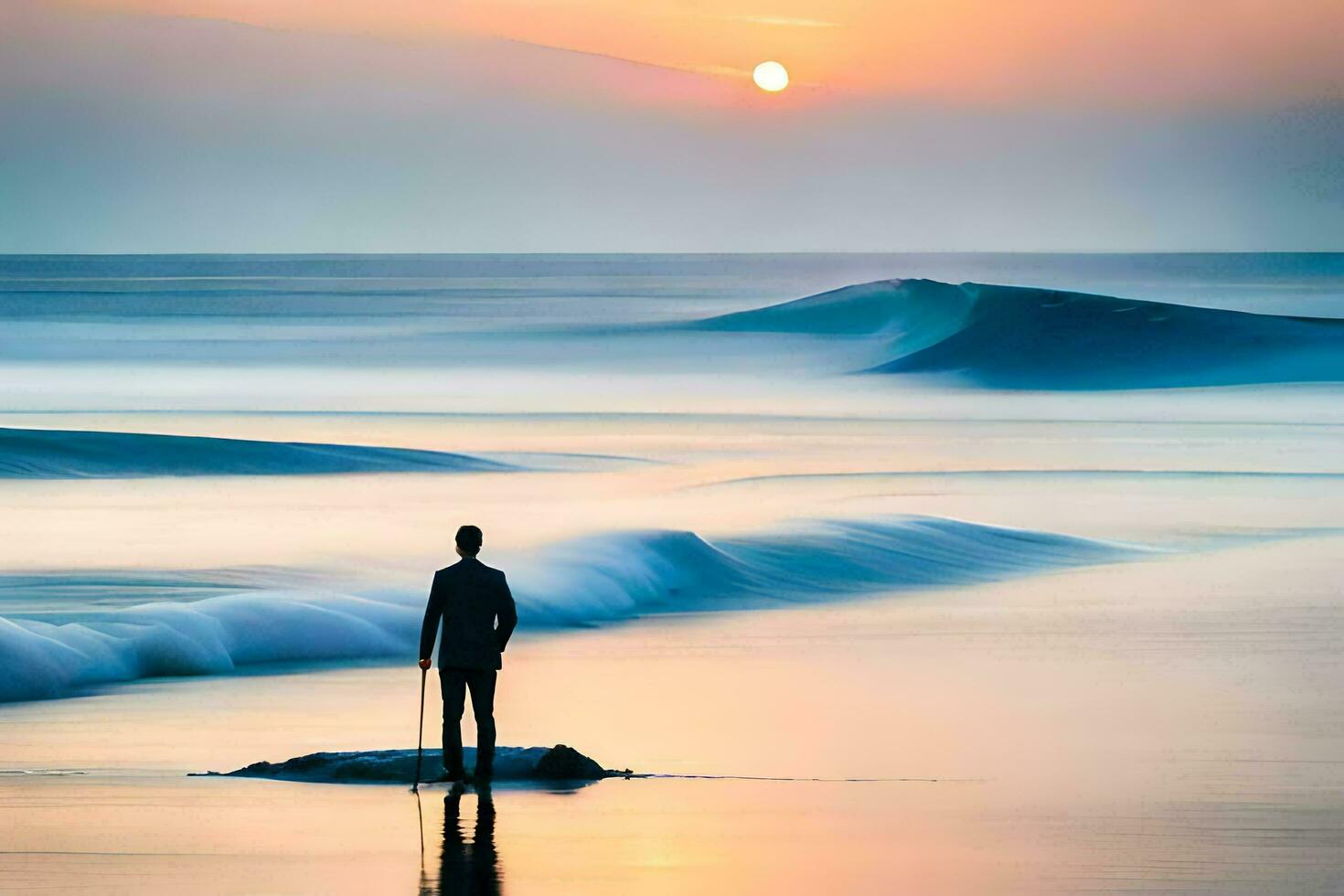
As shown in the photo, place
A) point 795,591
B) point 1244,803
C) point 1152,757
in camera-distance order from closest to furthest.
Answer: point 1244,803
point 1152,757
point 795,591

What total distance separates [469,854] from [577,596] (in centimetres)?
651

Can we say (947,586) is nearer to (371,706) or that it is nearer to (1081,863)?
(371,706)

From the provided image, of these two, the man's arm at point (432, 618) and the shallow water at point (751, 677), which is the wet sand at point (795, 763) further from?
the man's arm at point (432, 618)

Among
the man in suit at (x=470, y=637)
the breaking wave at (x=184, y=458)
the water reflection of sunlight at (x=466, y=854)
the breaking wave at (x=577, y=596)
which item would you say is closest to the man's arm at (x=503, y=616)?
the man in suit at (x=470, y=637)

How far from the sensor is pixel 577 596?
40.4ft

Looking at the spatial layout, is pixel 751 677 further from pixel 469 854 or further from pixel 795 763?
pixel 469 854

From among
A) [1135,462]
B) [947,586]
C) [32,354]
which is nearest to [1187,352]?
[1135,462]

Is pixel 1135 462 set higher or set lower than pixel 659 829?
higher

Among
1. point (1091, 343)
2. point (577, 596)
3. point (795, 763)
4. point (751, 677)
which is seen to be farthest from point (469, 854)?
point (1091, 343)

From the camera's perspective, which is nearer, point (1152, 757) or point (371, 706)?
point (1152, 757)

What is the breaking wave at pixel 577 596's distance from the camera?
9.83m

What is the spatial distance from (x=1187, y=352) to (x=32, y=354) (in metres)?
25.0

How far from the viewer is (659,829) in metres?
6.17

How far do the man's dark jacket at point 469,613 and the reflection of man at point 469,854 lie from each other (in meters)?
0.44
